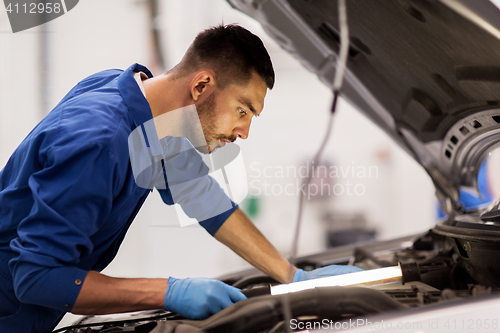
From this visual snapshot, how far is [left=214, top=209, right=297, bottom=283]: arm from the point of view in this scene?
47.3 inches

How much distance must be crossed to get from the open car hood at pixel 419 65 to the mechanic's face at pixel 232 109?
1.08ft

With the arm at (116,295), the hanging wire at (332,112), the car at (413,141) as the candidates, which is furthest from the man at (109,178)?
the hanging wire at (332,112)

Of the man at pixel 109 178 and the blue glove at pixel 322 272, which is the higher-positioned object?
the man at pixel 109 178

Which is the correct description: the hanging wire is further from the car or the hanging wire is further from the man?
the man

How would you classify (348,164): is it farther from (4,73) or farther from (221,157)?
(4,73)

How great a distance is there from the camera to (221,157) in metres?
1.27

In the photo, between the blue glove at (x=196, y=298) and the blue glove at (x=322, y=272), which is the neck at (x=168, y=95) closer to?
the blue glove at (x=196, y=298)

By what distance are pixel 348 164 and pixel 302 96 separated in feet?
3.70

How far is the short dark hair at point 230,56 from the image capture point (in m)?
0.98

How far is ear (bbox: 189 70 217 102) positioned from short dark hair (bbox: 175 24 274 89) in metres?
0.02

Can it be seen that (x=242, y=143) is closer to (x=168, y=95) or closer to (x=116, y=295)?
(x=168, y=95)

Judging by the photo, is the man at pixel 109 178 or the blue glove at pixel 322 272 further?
the blue glove at pixel 322 272

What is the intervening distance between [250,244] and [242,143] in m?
0.38

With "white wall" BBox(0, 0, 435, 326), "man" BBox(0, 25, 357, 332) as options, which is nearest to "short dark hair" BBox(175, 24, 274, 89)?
"man" BBox(0, 25, 357, 332)
